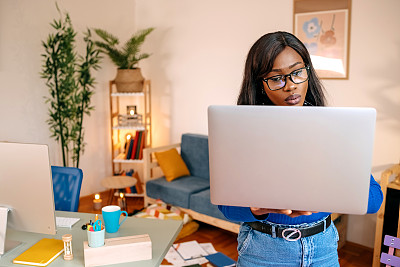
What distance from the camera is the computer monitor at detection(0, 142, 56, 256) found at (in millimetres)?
1334

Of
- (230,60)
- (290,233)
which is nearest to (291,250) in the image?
(290,233)

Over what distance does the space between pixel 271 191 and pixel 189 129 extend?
11.2 ft

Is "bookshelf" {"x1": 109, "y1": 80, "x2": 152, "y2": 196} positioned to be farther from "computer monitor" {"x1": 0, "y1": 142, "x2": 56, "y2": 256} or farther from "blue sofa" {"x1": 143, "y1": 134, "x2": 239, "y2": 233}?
"computer monitor" {"x1": 0, "y1": 142, "x2": 56, "y2": 256}

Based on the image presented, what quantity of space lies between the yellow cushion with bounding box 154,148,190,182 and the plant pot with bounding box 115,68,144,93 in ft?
2.80

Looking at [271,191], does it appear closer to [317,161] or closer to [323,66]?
[317,161]

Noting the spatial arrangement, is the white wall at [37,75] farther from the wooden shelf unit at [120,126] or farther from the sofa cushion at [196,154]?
the sofa cushion at [196,154]

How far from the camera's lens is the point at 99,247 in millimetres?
1329

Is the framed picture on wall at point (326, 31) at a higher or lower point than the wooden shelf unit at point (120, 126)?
higher

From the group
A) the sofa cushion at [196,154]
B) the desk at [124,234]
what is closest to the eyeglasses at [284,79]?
the desk at [124,234]

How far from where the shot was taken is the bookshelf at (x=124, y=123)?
4.27m

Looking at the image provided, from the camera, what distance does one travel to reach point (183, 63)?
14.0ft

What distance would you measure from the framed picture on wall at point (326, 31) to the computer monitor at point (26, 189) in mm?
2473

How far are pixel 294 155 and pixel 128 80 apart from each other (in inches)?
136

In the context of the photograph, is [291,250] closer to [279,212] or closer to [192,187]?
[279,212]
